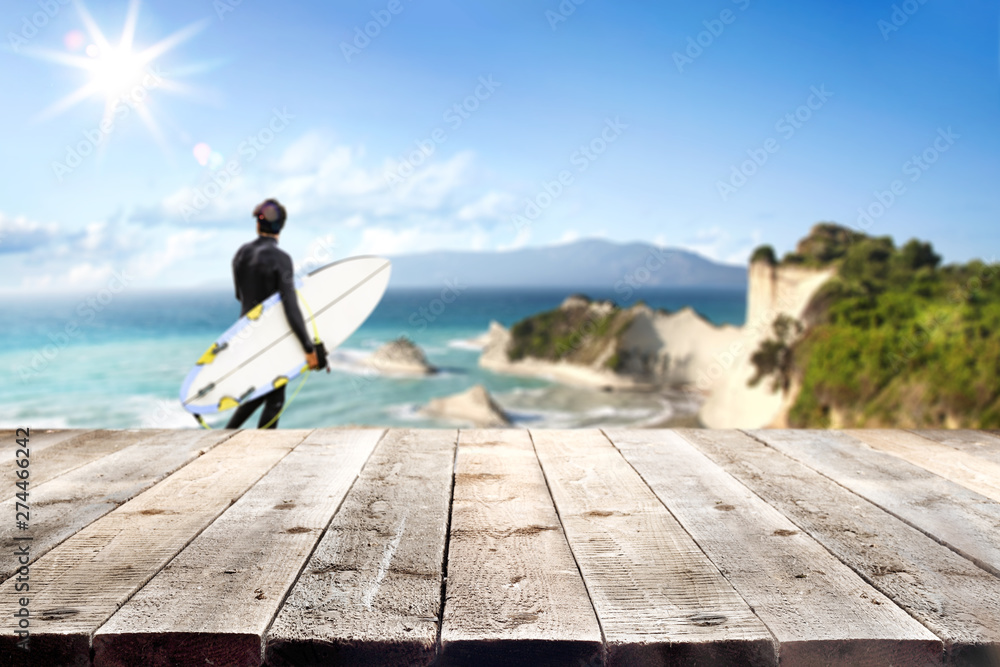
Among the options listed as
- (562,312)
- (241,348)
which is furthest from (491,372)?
(241,348)

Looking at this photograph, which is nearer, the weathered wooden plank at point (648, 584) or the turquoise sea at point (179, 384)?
the weathered wooden plank at point (648, 584)

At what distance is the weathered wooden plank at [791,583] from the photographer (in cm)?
100

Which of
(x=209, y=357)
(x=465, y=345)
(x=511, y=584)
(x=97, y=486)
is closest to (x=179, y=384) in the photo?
(x=465, y=345)

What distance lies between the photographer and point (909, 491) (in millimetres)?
1776

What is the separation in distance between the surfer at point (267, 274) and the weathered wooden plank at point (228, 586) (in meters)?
3.43

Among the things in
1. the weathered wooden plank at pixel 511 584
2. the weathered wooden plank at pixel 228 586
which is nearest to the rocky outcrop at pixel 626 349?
the weathered wooden plank at pixel 511 584

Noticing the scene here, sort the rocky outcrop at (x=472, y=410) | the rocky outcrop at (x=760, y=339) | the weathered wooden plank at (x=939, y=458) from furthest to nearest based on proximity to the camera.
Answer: the rocky outcrop at (x=472, y=410), the rocky outcrop at (x=760, y=339), the weathered wooden plank at (x=939, y=458)

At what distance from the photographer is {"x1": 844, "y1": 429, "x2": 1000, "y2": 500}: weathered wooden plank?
1.89 m

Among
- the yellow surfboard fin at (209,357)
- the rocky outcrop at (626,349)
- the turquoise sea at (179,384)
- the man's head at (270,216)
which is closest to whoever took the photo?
the man's head at (270,216)

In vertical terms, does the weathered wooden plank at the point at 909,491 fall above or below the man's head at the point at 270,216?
below

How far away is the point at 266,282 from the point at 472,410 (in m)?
23.3

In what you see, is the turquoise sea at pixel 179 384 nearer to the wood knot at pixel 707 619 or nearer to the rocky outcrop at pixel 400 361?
the rocky outcrop at pixel 400 361

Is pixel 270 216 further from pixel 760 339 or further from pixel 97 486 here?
pixel 760 339
